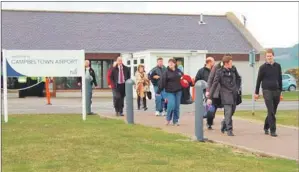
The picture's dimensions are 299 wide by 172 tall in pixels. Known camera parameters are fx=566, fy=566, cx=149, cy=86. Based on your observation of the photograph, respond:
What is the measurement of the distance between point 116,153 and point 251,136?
439 centimetres

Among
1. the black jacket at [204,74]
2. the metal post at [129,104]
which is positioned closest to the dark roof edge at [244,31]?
the black jacket at [204,74]

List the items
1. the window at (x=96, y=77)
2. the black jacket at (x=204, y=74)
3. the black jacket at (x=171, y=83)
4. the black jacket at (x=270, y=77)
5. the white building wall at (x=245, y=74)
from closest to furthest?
the black jacket at (x=270, y=77), the black jacket at (x=171, y=83), the black jacket at (x=204, y=74), the window at (x=96, y=77), the white building wall at (x=245, y=74)

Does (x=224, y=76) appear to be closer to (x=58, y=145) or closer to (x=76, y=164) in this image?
(x=58, y=145)

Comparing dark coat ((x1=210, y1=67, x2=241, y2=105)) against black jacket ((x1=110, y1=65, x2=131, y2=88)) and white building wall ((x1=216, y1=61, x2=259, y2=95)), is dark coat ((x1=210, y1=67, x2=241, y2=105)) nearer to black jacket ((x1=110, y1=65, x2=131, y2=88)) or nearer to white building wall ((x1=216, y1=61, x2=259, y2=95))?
black jacket ((x1=110, y1=65, x2=131, y2=88))

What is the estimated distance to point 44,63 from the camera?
47.9ft

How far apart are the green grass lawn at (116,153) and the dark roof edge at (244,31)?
33.2m

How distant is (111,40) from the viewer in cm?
4097

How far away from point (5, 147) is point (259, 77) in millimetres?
5896

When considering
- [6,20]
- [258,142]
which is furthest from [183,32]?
[258,142]

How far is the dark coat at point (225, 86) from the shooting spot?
12.0 m

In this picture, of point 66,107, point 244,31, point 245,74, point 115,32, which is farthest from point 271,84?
point 244,31

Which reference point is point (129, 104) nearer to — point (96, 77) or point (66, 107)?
point (66, 107)

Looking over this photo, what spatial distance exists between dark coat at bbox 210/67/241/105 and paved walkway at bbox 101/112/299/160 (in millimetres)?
788

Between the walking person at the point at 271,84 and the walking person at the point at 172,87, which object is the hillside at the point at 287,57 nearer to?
the walking person at the point at 172,87
